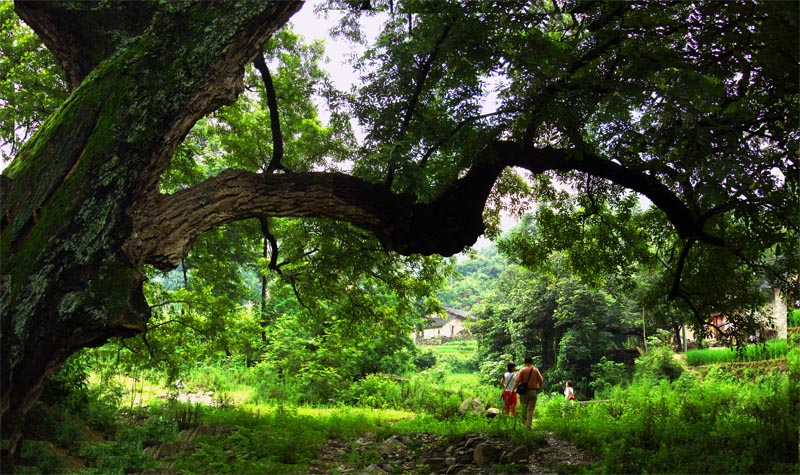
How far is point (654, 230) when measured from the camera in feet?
29.4

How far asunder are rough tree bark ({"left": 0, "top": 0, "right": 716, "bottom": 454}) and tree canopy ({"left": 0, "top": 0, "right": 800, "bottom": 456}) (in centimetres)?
2

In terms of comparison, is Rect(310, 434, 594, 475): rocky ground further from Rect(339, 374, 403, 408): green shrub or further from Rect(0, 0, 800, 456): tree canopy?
Rect(339, 374, 403, 408): green shrub

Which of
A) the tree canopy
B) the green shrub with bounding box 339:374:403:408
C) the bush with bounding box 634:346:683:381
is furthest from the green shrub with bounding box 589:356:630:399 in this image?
the tree canopy

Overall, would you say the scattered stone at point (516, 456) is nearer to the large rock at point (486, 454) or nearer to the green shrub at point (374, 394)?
the large rock at point (486, 454)

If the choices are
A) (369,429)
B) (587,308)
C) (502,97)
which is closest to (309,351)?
(369,429)

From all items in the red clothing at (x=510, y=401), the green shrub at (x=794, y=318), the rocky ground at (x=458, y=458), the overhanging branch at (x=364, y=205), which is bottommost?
the rocky ground at (x=458, y=458)

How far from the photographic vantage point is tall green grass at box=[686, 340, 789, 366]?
39.9 ft

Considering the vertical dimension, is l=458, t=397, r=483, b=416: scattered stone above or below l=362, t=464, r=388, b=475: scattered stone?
below

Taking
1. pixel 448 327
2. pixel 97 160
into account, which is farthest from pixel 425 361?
pixel 97 160

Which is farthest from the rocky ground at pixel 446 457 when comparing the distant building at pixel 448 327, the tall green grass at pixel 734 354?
the distant building at pixel 448 327

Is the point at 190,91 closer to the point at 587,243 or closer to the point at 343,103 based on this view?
the point at 343,103

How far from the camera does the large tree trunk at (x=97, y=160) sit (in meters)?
4.54

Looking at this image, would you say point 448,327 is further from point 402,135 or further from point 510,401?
point 402,135

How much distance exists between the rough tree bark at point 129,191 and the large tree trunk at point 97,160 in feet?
0.04
